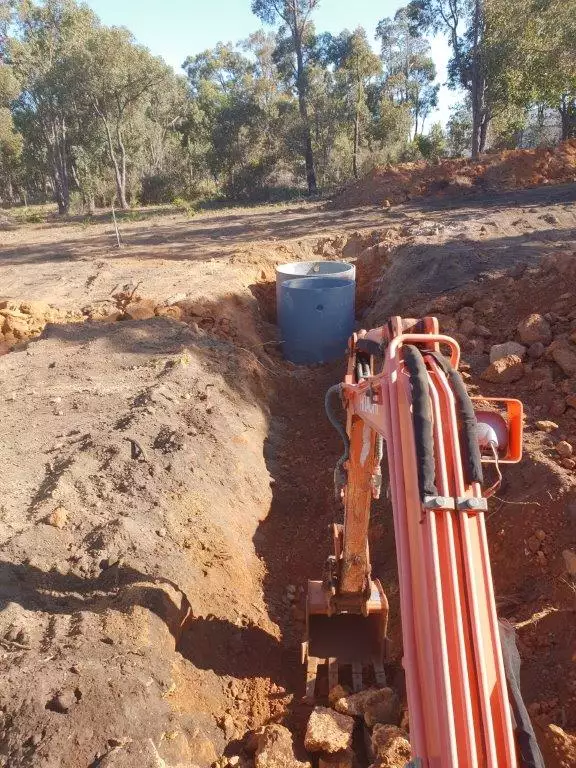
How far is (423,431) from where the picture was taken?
1.65 metres

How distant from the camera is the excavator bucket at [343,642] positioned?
346cm

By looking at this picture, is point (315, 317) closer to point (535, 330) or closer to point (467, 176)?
point (535, 330)

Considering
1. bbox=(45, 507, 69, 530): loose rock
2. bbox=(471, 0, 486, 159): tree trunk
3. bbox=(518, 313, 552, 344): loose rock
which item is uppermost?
bbox=(471, 0, 486, 159): tree trunk

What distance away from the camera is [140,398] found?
525 cm

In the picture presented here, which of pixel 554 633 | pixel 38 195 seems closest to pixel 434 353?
pixel 554 633

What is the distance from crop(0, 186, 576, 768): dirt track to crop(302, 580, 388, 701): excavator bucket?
0.75 feet

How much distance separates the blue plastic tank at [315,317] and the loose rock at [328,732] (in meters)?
5.45

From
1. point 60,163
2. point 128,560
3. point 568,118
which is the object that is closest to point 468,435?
point 128,560

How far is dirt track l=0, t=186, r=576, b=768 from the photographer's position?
262 cm

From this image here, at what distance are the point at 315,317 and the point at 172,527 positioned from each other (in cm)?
439

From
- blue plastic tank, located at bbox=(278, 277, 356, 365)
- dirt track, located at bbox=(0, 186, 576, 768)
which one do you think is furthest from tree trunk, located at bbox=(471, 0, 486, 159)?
blue plastic tank, located at bbox=(278, 277, 356, 365)

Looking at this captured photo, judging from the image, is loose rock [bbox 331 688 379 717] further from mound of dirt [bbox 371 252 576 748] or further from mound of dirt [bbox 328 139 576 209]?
mound of dirt [bbox 328 139 576 209]

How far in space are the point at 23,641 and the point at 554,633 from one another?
2660 millimetres

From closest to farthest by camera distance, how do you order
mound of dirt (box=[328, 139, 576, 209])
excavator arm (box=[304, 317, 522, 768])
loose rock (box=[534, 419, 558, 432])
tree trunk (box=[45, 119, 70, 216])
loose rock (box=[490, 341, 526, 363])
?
1. excavator arm (box=[304, 317, 522, 768])
2. loose rock (box=[534, 419, 558, 432])
3. loose rock (box=[490, 341, 526, 363])
4. mound of dirt (box=[328, 139, 576, 209])
5. tree trunk (box=[45, 119, 70, 216])
